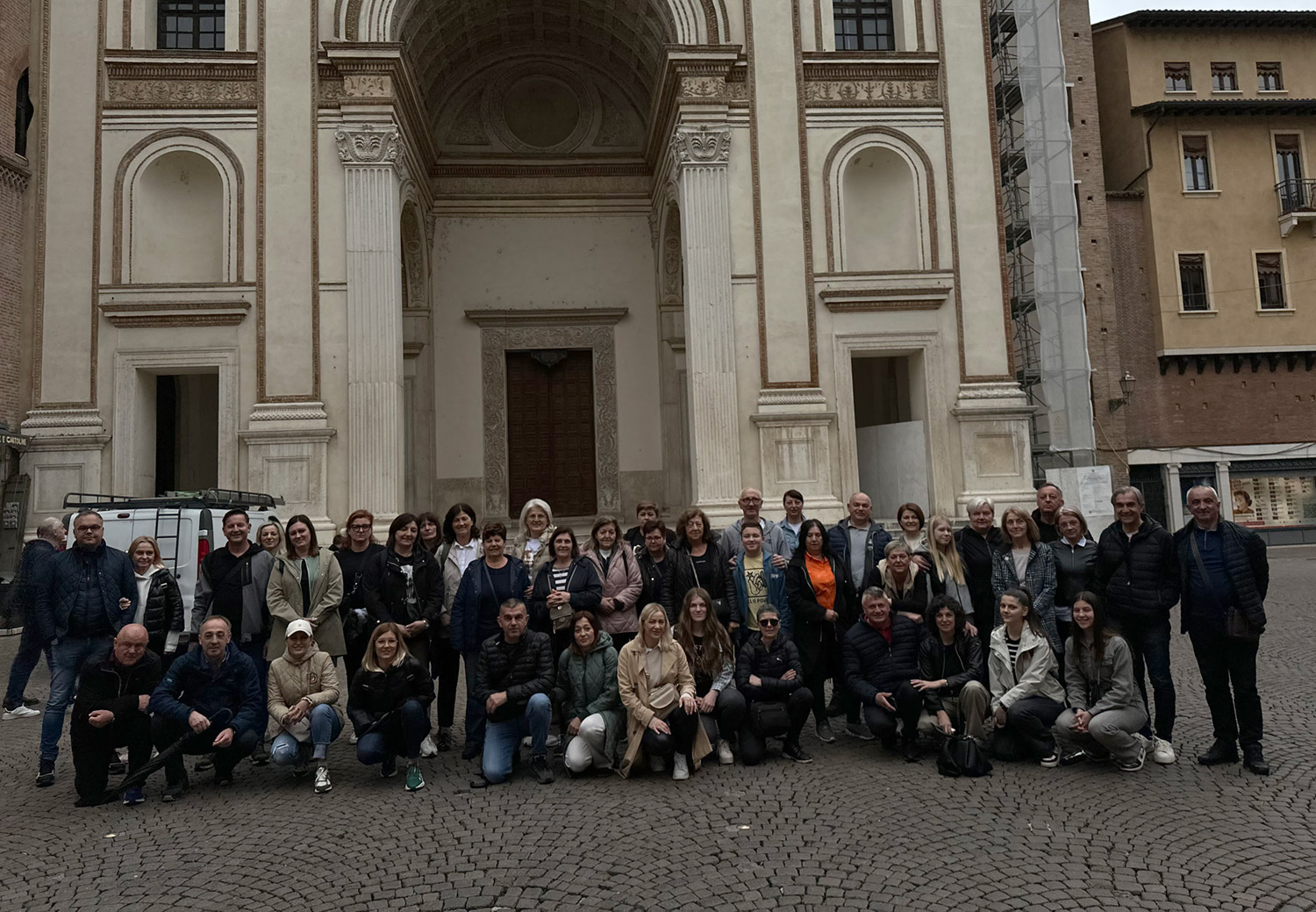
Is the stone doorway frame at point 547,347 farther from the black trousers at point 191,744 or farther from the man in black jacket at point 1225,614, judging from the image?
the man in black jacket at point 1225,614

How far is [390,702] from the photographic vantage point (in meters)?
6.62

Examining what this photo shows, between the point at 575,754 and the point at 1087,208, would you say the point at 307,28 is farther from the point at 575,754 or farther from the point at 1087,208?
the point at 1087,208

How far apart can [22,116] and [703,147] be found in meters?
14.6

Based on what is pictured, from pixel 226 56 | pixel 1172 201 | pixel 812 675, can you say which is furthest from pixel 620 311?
pixel 1172 201

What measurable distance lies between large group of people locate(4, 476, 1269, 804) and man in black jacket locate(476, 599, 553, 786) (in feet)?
0.06

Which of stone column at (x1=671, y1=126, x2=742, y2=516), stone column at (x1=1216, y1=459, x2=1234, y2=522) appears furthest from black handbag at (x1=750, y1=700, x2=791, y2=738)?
stone column at (x1=1216, y1=459, x2=1234, y2=522)

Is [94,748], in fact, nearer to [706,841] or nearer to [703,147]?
[706,841]

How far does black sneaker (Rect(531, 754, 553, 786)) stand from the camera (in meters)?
6.49

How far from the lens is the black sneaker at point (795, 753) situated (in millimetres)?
6880

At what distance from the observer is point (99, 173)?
16641 mm

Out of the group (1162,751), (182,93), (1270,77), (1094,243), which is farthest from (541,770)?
(1270,77)

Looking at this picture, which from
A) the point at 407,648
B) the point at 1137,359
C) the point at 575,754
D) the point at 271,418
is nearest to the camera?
the point at 575,754

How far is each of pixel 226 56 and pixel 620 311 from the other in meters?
9.61

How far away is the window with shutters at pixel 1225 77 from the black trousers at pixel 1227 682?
30581mm
